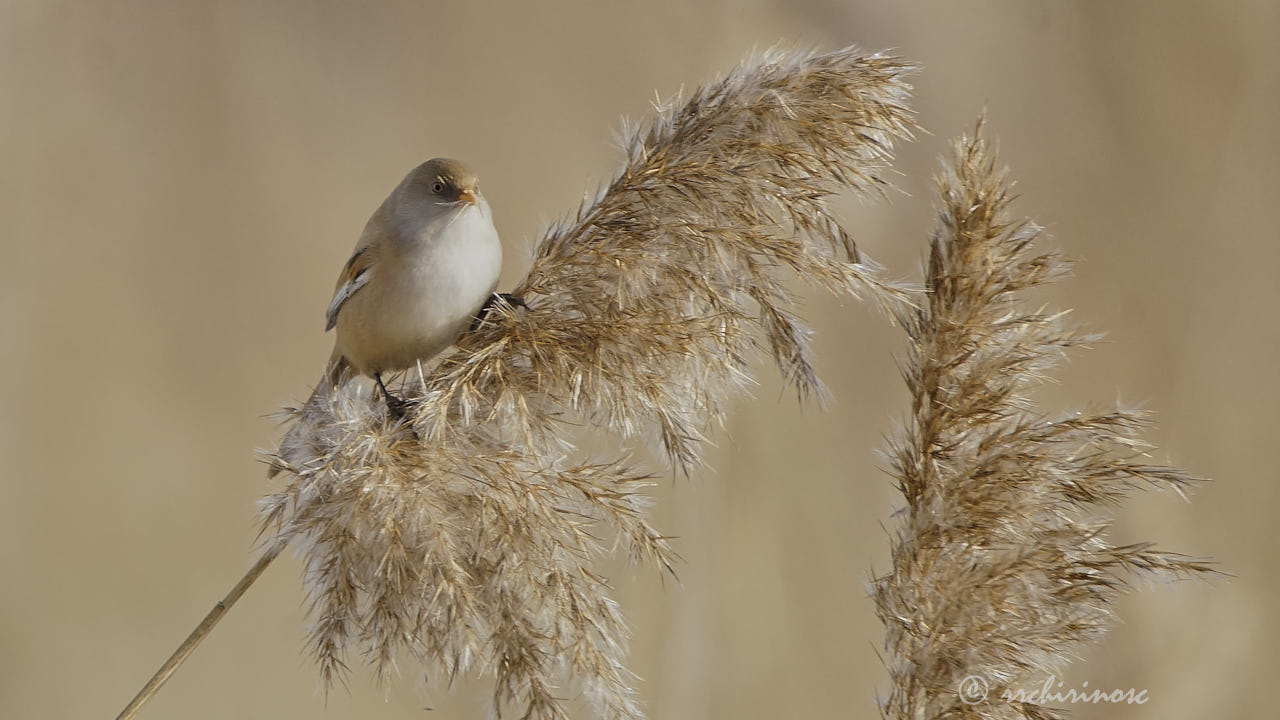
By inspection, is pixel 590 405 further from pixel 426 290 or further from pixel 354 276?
pixel 354 276

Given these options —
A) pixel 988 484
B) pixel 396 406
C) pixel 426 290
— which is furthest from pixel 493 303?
pixel 988 484

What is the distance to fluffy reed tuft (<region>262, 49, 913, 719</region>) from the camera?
117 cm

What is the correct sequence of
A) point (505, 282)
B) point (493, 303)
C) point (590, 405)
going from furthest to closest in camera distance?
point (505, 282) → point (493, 303) → point (590, 405)

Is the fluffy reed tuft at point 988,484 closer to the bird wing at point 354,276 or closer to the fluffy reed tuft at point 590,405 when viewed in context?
the fluffy reed tuft at point 590,405

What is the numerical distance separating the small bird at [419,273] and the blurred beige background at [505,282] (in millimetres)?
1012

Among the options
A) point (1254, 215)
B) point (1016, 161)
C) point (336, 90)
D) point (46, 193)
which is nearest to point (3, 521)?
point (46, 193)

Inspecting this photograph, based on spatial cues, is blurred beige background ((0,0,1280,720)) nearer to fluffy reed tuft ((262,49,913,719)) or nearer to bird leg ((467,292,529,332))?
bird leg ((467,292,529,332))

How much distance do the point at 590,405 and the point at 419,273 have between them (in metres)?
0.48

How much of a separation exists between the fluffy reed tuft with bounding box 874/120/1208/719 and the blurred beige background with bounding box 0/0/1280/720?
129 cm

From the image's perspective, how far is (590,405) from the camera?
122 centimetres

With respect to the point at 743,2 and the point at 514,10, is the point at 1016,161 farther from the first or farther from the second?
the point at 514,10

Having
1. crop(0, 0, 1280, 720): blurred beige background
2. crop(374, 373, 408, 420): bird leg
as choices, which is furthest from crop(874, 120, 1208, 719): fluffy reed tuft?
crop(0, 0, 1280, 720): blurred beige background

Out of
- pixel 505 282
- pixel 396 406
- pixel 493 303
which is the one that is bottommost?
pixel 396 406

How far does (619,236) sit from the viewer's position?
4.13ft
